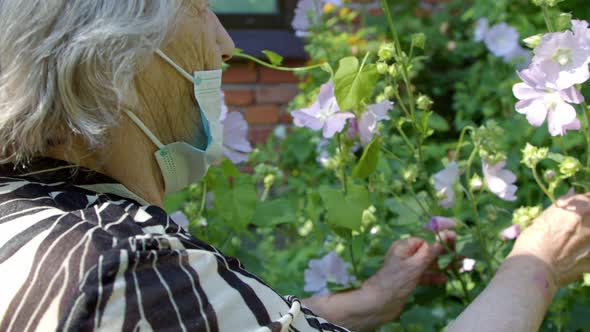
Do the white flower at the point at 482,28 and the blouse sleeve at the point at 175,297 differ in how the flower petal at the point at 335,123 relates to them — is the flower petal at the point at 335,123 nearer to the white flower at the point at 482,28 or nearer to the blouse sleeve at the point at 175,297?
the blouse sleeve at the point at 175,297

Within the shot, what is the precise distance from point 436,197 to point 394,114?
3.77 feet

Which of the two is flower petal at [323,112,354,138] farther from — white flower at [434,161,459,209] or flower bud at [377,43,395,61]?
white flower at [434,161,459,209]

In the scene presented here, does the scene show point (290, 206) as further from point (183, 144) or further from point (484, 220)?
point (183, 144)

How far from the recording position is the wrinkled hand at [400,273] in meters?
1.82

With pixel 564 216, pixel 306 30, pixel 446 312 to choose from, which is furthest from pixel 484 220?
pixel 306 30

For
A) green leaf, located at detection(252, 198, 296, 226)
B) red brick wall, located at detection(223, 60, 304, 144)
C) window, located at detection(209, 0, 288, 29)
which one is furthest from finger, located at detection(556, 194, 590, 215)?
window, located at detection(209, 0, 288, 29)

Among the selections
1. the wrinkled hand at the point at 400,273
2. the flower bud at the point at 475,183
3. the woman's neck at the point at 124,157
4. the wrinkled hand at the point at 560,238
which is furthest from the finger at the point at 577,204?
the woman's neck at the point at 124,157

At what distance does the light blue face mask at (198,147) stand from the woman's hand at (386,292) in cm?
45

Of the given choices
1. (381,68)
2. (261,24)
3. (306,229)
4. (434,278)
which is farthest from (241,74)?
(381,68)

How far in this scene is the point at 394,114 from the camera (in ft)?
9.43

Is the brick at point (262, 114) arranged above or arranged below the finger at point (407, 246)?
below

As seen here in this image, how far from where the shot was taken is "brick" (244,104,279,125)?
4.01 m

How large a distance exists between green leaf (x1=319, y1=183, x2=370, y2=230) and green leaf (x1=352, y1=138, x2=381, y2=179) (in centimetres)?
4

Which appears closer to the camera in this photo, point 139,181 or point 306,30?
point 139,181
